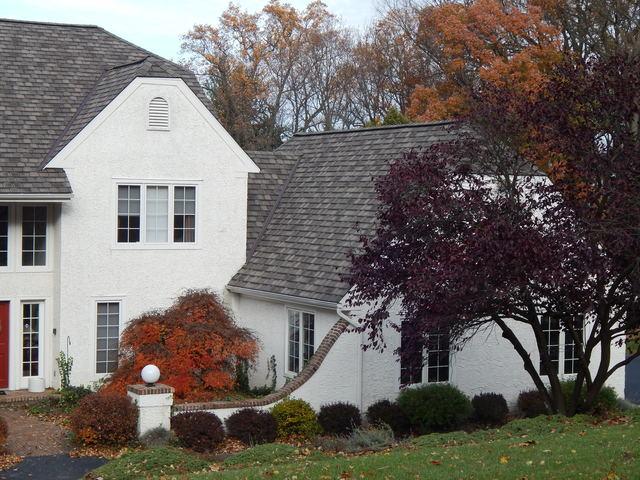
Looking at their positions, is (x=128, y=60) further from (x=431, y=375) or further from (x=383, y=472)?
(x=383, y=472)

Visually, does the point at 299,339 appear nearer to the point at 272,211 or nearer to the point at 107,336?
the point at 107,336

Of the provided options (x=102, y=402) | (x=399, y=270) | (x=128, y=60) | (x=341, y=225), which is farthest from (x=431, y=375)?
(x=128, y=60)

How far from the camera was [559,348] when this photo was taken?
23.4 metres

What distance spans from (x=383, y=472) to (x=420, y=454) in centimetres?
160

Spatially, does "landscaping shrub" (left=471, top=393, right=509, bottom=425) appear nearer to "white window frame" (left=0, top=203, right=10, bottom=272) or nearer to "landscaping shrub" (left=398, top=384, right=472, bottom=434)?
"landscaping shrub" (left=398, top=384, right=472, bottom=434)

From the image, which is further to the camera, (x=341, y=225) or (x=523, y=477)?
(x=341, y=225)

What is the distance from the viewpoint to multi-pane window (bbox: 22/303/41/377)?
23203mm

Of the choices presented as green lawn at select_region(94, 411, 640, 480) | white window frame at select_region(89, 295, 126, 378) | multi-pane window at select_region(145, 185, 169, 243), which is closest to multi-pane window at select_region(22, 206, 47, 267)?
white window frame at select_region(89, 295, 126, 378)

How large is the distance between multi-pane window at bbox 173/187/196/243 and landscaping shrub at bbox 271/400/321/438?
6127 millimetres

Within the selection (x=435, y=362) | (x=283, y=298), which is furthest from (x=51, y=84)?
(x=435, y=362)

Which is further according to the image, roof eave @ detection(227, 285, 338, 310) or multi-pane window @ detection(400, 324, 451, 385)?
multi-pane window @ detection(400, 324, 451, 385)

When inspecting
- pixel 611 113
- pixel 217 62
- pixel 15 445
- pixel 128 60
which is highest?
pixel 217 62

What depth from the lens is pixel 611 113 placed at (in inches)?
666

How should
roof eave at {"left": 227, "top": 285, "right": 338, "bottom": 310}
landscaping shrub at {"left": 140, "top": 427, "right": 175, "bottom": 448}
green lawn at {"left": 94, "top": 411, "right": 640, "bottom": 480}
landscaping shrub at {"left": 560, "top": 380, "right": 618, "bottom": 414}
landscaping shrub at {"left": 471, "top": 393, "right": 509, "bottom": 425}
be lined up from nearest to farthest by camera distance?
green lawn at {"left": 94, "top": 411, "right": 640, "bottom": 480}
landscaping shrub at {"left": 140, "top": 427, "right": 175, "bottom": 448}
roof eave at {"left": 227, "top": 285, "right": 338, "bottom": 310}
landscaping shrub at {"left": 471, "top": 393, "right": 509, "bottom": 425}
landscaping shrub at {"left": 560, "top": 380, "right": 618, "bottom": 414}
